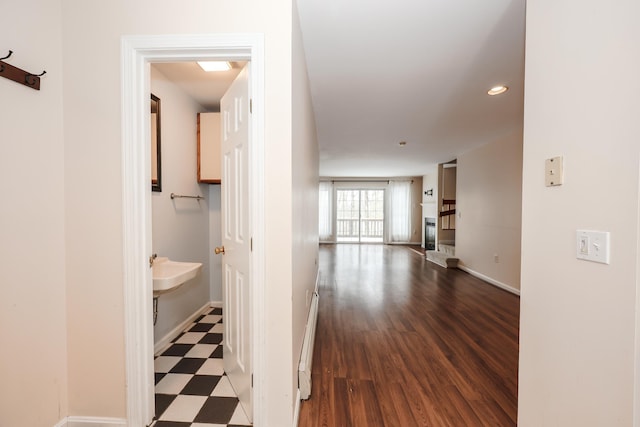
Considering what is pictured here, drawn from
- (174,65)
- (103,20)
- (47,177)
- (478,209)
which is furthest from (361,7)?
(478,209)

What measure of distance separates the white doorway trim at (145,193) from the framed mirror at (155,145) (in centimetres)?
88

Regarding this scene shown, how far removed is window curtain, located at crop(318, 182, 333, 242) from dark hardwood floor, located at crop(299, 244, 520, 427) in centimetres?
511

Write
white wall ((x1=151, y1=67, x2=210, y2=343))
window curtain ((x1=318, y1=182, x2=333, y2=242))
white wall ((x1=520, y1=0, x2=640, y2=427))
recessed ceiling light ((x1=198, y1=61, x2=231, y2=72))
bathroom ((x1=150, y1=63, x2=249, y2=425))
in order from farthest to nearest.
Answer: window curtain ((x1=318, y1=182, x2=333, y2=242)) → white wall ((x1=151, y1=67, x2=210, y2=343)) → recessed ceiling light ((x1=198, y1=61, x2=231, y2=72)) → bathroom ((x1=150, y1=63, x2=249, y2=425)) → white wall ((x1=520, y1=0, x2=640, y2=427))

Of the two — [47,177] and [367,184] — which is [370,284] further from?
[367,184]

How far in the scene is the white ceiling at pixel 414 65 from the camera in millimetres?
1583

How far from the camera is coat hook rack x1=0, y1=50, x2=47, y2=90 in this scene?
1134 mm

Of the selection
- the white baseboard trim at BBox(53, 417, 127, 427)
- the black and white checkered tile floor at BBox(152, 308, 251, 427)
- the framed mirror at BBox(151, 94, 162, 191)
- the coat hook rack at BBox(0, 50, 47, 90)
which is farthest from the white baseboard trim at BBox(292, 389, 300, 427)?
the coat hook rack at BBox(0, 50, 47, 90)

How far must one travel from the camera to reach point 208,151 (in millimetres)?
2912

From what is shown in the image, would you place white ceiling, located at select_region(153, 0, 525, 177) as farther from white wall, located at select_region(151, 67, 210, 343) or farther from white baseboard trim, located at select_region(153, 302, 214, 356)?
white baseboard trim, located at select_region(153, 302, 214, 356)

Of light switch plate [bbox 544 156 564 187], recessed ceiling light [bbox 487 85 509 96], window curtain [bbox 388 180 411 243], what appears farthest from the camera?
window curtain [bbox 388 180 411 243]

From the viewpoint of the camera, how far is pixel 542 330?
4.00 feet

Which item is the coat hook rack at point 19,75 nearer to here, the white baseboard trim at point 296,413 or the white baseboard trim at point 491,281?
the white baseboard trim at point 296,413

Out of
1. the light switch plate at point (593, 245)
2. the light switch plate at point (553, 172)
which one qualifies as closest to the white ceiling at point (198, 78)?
the light switch plate at point (553, 172)

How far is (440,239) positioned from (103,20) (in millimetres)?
7252
